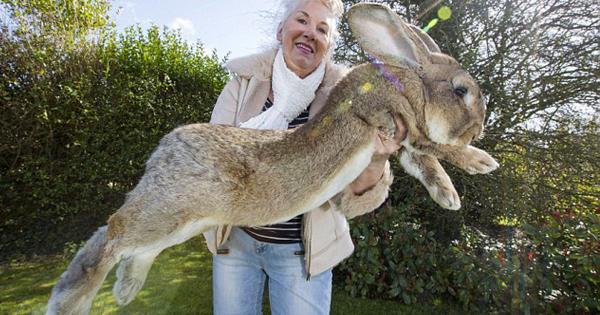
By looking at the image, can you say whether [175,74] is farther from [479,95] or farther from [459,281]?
[479,95]

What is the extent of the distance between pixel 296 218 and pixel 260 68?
884mm

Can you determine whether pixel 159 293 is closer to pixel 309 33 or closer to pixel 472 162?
pixel 309 33

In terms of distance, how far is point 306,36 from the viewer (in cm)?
209

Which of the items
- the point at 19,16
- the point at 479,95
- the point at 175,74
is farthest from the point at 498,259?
the point at 19,16

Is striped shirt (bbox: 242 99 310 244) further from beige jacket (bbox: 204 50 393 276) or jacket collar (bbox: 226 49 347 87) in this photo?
jacket collar (bbox: 226 49 347 87)

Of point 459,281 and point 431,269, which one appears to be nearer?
point 459,281

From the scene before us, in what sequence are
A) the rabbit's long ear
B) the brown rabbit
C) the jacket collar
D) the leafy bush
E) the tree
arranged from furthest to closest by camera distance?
the tree < the leafy bush < the jacket collar < the rabbit's long ear < the brown rabbit

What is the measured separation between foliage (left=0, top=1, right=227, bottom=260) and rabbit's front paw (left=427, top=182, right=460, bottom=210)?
16.7 feet

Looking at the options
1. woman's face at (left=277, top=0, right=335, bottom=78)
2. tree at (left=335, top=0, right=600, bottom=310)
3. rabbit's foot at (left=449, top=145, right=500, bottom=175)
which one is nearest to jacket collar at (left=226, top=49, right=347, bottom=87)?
woman's face at (left=277, top=0, right=335, bottom=78)

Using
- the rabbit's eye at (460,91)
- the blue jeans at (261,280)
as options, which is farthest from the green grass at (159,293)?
the rabbit's eye at (460,91)

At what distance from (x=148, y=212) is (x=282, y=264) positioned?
2.69 feet

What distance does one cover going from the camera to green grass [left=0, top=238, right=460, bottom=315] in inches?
167

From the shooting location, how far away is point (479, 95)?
177cm

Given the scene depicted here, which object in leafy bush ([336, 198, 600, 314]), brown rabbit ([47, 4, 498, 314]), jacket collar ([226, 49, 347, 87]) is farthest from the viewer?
leafy bush ([336, 198, 600, 314])
